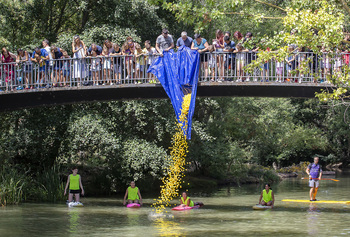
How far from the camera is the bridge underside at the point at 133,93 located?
18172mm

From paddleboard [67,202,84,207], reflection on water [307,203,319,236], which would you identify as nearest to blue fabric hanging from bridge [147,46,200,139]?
reflection on water [307,203,319,236]

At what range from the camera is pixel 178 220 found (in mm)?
16906

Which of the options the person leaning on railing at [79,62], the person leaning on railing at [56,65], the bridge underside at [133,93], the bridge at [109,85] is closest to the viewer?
the bridge underside at [133,93]

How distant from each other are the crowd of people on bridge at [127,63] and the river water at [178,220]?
15.3 feet

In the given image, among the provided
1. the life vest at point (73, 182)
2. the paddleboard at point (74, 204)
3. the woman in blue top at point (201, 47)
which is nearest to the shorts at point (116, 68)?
the woman in blue top at point (201, 47)

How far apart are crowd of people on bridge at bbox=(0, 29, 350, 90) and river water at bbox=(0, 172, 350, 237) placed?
465 centimetres

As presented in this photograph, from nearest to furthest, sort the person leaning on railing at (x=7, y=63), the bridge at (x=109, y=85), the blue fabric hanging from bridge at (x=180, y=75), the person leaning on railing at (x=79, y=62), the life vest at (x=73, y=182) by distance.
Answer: the bridge at (x=109, y=85) → the blue fabric hanging from bridge at (x=180, y=75) → the person leaning on railing at (x=79, y=62) → the person leaning on railing at (x=7, y=63) → the life vest at (x=73, y=182)

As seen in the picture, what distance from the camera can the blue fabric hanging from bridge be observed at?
18594 millimetres

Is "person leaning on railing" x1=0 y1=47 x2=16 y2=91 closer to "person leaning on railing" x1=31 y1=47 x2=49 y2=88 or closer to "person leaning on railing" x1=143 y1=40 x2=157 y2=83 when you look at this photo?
"person leaning on railing" x1=31 y1=47 x2=49 y2=88

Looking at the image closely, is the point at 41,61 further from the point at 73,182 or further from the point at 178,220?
the point at 178,220

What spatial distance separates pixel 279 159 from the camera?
43594 mm

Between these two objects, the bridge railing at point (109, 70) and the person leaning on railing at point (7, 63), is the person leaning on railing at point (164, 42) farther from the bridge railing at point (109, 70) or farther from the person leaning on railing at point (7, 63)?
the person leaning on railing at point (7, 63)

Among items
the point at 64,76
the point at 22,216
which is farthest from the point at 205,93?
the point at 22,216

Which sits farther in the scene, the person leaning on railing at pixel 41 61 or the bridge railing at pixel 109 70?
the person leaning on railing at pixel 41 61
